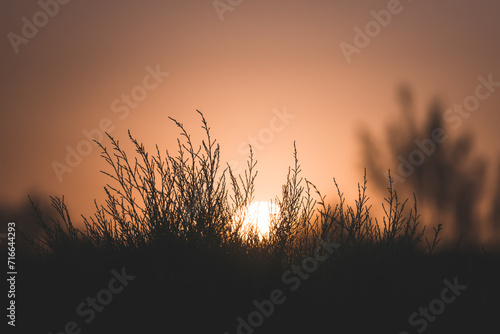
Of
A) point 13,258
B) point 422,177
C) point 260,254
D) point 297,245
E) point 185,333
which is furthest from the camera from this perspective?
point 422,177

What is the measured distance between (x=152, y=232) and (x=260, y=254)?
124 centimetres

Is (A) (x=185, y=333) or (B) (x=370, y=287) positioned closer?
(A) (x=185, y=333)

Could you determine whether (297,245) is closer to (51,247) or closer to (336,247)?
(336,247)

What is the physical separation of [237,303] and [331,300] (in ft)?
2.96

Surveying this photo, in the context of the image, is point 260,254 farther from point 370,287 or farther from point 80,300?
point 80,300

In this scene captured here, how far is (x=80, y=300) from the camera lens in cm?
502

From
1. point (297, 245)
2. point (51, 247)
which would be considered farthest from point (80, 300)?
point (297, 245)


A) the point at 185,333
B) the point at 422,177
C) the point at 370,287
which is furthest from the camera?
the point at 422,177

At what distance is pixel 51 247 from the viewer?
5621mm

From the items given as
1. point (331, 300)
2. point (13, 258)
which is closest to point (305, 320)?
point (331, 300)

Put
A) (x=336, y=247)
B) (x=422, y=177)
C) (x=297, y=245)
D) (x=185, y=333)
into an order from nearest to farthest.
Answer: (x=185, y=333) < (x=336, y=247) < (x=297, y=245) < (x=422, y=177)

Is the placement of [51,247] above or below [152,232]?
above

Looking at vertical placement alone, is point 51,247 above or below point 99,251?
above

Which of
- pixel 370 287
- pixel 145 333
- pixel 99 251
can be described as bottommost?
pixel 370 287
